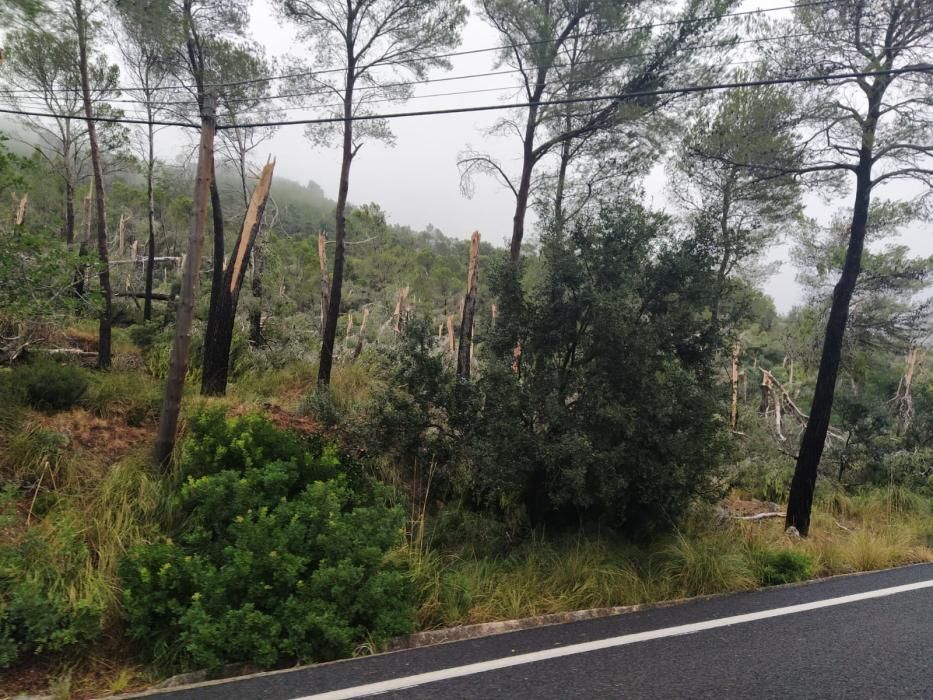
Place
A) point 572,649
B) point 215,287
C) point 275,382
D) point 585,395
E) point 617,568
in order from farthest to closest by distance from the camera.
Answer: point 275,382 < point 215,287 < point 585,395 < point 617,568 < point 572,649

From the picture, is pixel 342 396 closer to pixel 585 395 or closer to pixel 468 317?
pixel 468 317

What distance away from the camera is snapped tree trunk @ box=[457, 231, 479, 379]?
10.8 meters

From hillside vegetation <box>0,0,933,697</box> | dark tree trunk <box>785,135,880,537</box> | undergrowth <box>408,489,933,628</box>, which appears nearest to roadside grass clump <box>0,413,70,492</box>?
hillside vegetation <box>0,0,933,697</box>

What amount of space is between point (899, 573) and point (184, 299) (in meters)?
8.66

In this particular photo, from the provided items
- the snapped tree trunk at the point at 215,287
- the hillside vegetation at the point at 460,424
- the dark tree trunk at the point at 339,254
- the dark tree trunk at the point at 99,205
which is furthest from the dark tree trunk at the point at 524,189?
the dark tree trunk at the point at 99,205

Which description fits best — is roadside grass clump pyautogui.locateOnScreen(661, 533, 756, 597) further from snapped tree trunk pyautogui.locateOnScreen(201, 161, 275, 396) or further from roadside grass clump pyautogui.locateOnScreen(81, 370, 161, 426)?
snapped tree trunk pyautogui.locateOnScreen(201, 161, 275, 396)

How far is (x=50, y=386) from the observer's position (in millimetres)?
6910

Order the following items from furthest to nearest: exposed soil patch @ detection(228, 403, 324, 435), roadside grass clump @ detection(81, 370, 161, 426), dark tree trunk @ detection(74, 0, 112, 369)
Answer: dark tree trunk @ detection(74, 0, 112, 369)
exposed soil patch @ detection(228, 403, 324, 435)
roadside grass clump @ detection(81, 370, 161, 426)

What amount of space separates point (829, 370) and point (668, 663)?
6.52m

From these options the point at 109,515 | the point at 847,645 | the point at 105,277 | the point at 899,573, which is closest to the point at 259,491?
the point at 109,515

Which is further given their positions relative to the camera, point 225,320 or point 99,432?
point 225,320

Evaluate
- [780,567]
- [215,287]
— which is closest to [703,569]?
[780,567]

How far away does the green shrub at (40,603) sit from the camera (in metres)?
3.59

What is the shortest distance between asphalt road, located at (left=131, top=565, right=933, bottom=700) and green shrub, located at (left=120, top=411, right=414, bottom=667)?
26 centimetres
